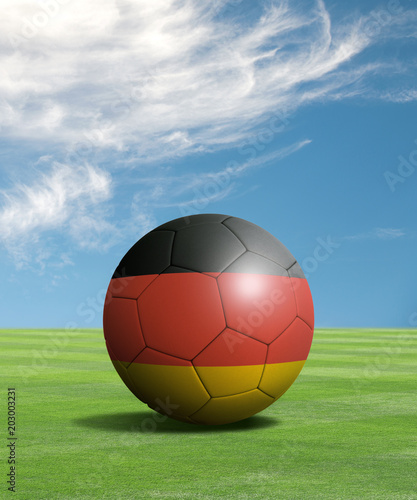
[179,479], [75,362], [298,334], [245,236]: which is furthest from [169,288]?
[75,362]

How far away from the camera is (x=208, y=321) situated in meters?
6.59

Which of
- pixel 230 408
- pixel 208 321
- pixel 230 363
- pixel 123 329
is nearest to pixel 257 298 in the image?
pixel 208 321

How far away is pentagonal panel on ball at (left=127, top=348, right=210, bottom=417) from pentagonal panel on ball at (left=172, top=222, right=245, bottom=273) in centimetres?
100

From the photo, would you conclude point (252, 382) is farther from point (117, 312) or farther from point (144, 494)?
point (144, 494)

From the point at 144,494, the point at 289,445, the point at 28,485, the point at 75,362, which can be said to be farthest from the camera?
the point at 75,362

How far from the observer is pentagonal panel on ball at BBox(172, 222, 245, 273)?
6.84 metres

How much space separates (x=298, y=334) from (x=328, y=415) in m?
1.52

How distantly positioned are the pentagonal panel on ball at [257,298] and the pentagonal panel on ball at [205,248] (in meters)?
0.12

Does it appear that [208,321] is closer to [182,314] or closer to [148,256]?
[182,314]

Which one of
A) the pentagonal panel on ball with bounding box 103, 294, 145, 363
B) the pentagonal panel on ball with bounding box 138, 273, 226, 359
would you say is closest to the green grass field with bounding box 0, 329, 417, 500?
the pentagonal panel on ball with bounding box 103, 294, 145, 363

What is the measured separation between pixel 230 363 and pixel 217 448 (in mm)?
899

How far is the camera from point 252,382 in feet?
22.4

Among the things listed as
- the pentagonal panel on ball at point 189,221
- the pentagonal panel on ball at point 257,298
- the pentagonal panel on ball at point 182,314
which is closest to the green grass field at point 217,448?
the pentagonal panel on ball at point 182,314

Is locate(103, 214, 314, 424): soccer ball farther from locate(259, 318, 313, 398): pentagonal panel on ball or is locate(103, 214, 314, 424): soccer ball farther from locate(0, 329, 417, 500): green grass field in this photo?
locate(0, 329, 417, 500): green grass field
